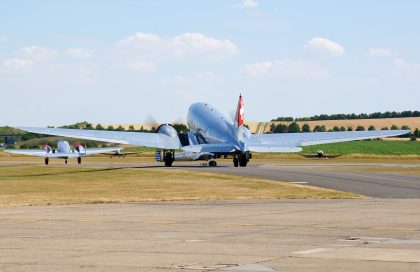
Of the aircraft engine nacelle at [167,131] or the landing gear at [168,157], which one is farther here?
the aircraft engine nacelle at [167,131]

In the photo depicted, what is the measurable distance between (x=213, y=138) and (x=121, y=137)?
29.5ft

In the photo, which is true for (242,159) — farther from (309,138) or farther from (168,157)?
(309,138)

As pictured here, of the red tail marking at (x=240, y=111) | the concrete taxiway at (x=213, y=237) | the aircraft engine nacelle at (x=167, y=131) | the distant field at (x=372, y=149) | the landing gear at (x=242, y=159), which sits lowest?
the concrete taxiway at (x=213, y=237)

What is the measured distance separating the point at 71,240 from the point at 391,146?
144 m

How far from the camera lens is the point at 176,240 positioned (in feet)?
71.8

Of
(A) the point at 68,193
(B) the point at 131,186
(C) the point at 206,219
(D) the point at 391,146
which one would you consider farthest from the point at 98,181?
(D) the point at 391,146

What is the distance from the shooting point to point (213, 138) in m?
83.8

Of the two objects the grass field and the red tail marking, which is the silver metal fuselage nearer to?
the red tail marking

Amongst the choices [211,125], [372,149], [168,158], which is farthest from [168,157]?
[372,149]

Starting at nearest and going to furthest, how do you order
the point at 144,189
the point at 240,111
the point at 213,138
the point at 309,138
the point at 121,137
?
the point at 144,189 < the point at 240,111 < the point at 121,137 < the point at 213,138 < the point at 309,138

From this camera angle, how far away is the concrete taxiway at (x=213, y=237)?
1730 centimetres

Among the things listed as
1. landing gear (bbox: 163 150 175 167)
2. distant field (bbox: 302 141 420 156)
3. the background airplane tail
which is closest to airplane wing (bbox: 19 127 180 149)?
landing gear (bbox: 163 150 175 167)

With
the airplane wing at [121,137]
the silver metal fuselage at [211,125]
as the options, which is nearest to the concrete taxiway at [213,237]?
the airplane wing at [121,137]

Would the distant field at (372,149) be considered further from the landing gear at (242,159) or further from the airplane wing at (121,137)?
the landing gear at (242,159)
